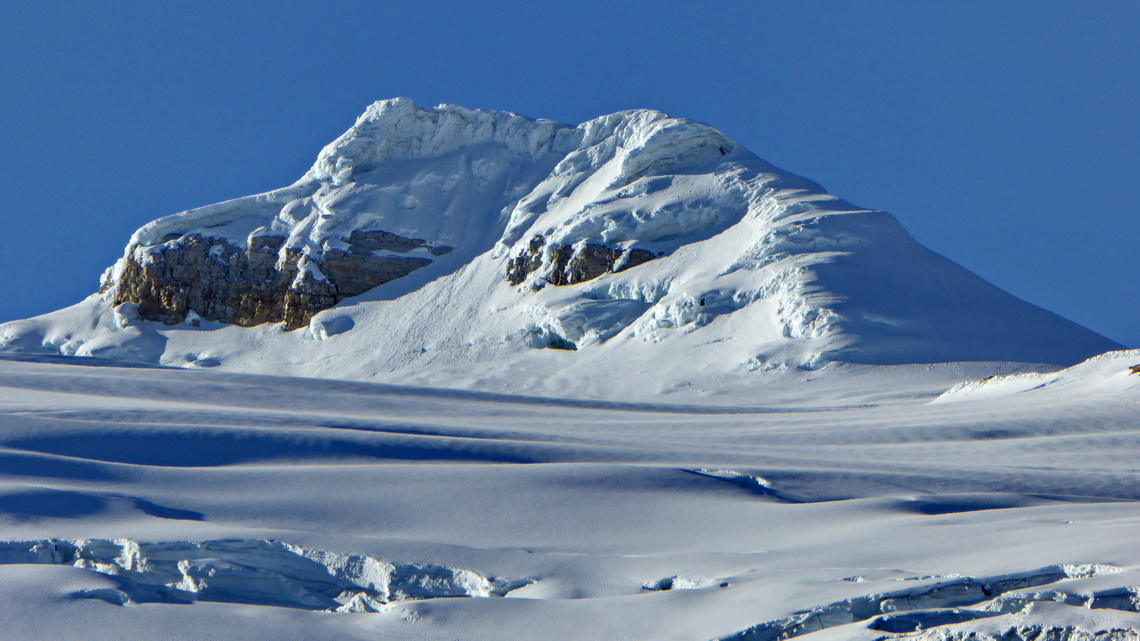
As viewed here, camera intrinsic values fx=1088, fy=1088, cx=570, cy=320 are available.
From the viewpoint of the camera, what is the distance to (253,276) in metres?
50.4

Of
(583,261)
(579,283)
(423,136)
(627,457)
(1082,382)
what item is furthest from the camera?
(423,136)

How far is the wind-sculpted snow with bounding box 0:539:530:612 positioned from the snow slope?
23846 mm

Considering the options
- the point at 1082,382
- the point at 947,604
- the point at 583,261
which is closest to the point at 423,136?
the point at 583,261

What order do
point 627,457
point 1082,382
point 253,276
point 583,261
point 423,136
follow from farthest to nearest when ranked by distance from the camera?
1. point 423,136
2. point 253,276
3. point 583,261
4. point 1082,382
5. point 627,457

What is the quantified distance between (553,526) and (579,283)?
32.4 meters

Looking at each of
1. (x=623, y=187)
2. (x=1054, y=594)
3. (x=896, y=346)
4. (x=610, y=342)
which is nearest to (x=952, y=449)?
(x=1054, y=594)

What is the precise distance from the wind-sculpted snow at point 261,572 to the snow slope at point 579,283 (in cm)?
2385

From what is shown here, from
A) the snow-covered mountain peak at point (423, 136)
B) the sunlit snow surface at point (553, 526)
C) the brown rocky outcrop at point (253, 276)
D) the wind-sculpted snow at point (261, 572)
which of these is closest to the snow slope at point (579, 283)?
the snow-covered mountain peak at point (423, 136)

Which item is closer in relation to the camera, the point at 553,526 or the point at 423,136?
the point at 553,526

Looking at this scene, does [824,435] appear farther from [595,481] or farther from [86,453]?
[86,453]

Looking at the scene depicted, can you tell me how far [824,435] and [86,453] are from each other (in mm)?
10934

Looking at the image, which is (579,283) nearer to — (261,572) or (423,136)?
(423,136)

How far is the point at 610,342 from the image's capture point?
3806 centimetres

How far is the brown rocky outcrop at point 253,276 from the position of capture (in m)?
48.8
